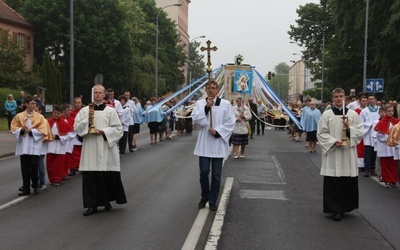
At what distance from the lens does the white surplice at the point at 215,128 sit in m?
8.73

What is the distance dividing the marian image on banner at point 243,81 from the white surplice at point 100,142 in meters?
16.9

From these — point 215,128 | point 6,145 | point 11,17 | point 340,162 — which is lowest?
point 6,145

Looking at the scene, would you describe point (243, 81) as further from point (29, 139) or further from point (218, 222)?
point (218, 222)

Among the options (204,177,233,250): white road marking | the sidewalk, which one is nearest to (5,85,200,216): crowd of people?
(204,177,233,250): white road marking

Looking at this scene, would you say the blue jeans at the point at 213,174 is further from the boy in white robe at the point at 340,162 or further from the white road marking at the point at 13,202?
the white road marking at the point at 13,202

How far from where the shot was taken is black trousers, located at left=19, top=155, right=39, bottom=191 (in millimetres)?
10141

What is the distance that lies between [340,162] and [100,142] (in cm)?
358

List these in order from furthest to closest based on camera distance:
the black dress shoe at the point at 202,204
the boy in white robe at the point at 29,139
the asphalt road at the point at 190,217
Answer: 1. the boy in white robe at the point at 29,139
2. the black dress shoe at the point at 202,204
3. the asphalt road at the point at 190,217

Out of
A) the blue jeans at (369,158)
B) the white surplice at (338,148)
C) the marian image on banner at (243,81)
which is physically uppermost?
the marian image on banner at (243,81)

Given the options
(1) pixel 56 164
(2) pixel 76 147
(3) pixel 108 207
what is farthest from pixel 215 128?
(2) pixel 76 147

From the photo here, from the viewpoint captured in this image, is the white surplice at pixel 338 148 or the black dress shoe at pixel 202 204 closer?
the white surplice at pixel 338 148

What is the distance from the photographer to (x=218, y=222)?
26.0 feet

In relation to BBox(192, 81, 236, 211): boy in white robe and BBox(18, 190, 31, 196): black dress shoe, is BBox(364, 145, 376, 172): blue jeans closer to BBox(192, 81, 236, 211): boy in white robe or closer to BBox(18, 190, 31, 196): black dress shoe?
BBox(192, 81, 236, 211): boy in white robe

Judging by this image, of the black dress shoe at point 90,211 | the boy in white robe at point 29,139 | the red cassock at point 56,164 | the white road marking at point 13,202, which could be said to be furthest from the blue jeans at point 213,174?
the red cassock at point 56,164
